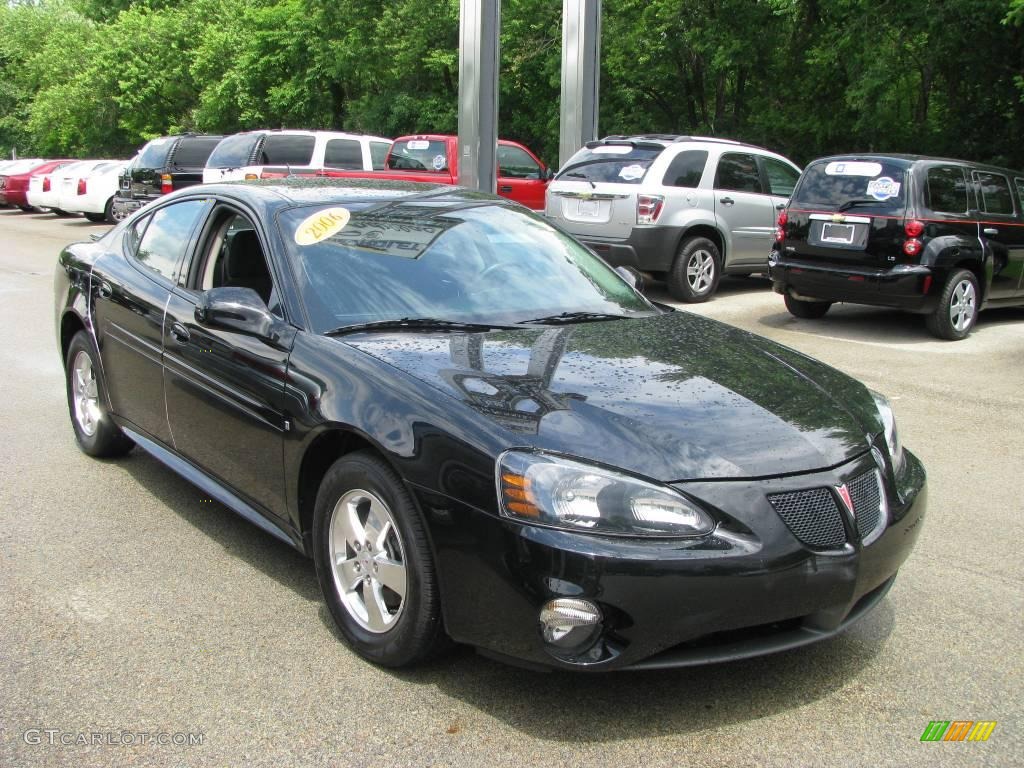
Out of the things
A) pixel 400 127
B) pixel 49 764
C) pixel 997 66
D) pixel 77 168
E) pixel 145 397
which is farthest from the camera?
pixel 400 127

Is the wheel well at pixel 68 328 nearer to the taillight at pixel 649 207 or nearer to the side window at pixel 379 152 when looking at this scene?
the taillight at pixel 649 207

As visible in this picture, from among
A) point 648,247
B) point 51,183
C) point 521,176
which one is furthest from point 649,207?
point 51,183

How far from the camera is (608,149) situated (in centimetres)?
1241

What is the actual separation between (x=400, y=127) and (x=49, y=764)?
30.5 meters

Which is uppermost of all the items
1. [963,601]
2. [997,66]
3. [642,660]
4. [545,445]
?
[997,66]

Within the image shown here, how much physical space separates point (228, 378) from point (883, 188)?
767 cm

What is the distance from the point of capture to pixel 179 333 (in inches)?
169

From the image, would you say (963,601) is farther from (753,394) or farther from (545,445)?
(545,445)

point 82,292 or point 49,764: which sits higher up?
point 82,292

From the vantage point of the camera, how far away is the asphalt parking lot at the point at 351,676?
2.85 metres

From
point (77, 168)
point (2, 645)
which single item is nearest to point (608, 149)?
point (2, 645)

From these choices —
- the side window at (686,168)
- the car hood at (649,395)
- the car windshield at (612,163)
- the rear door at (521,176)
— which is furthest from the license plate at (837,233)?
the rear door at (521,176)

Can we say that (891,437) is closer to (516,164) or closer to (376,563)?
(376,563)

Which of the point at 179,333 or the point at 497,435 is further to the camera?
the point at 179,333
